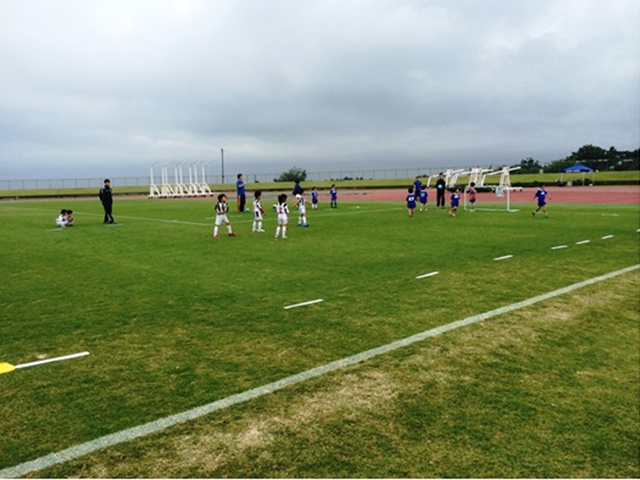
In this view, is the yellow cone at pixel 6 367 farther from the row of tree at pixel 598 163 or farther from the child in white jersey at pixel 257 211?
the row of tree at pixel 598 163

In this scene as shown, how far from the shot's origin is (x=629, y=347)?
18.2 feet

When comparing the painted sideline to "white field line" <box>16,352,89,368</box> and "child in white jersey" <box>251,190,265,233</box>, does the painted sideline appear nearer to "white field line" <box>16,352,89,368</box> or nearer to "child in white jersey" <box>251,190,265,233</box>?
"white field line" <box>16,352,89,368</box>

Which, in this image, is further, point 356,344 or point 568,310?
point 568,310

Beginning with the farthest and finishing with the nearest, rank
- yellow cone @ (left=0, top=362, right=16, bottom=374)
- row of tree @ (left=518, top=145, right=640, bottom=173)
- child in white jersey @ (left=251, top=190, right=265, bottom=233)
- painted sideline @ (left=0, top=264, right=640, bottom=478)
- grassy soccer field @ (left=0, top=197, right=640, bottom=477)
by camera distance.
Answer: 1. row of tree @ (left=518, top=145, right=640, bottom=173)
2. child in white jersey @ (left=251, top=190, right=265, bottom=233)
3. yellow cone @ (left=0, top=362, right=16, bottom=374)
4. grassy soccer field @ (left=0, top=197, right=640, bottom=477)
5. painted sideline @ (left=0, top=264, right=640, bottom=478)

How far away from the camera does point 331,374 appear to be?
470 centimetres

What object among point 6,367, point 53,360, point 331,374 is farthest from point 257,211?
point 331,374

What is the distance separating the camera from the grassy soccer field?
340 centimetres

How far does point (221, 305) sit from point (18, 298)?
345cm

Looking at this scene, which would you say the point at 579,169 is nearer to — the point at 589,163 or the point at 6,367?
the point at 589,163

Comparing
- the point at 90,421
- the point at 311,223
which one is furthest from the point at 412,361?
the point at 311,223

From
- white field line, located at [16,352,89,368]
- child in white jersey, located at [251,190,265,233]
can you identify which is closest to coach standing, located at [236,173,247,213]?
child in white jersey, located at [251,190,265,233]

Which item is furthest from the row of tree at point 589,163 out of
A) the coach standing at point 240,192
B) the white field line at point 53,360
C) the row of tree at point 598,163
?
the white field line at point 53,360

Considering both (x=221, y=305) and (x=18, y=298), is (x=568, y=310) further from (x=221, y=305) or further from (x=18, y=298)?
(x=18, y=298)

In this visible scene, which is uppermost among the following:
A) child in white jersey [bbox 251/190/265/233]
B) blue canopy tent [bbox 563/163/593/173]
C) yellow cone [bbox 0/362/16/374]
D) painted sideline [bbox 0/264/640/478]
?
blue canopy tent [bbox 563/163/593/173]
